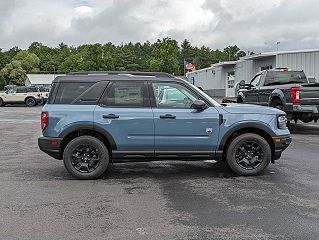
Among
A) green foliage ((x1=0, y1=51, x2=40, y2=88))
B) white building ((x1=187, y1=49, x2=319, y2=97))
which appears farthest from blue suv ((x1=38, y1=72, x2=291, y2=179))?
green foliage ((x1=0, y1=51, x2=40, y2=88))

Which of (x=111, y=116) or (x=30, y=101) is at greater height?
(x=30, y=101)

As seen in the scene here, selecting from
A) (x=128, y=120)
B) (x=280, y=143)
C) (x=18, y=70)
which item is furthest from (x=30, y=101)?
(x=18, y=70)

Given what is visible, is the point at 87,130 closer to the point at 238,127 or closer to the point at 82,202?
the point at 82,202

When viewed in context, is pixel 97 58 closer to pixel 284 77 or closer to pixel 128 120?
pixel 284 77

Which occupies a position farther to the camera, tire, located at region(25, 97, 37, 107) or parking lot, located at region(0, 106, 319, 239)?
tire, located at region(25, 97, 37, 107)

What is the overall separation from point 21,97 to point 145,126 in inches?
1248

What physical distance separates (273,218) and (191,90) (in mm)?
2963

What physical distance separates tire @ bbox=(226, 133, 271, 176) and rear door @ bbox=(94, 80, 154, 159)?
1458 mm

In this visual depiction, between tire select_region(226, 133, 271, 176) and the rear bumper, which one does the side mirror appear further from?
the rear bumper

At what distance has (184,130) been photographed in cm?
727

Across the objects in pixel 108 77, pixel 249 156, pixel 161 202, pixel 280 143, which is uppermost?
pixel 108 77

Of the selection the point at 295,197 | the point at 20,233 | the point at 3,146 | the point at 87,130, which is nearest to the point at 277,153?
the point at 295,197

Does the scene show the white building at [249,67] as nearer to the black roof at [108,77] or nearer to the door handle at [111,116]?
the black roof at [108,77]

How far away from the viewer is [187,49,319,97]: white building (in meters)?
26.3
